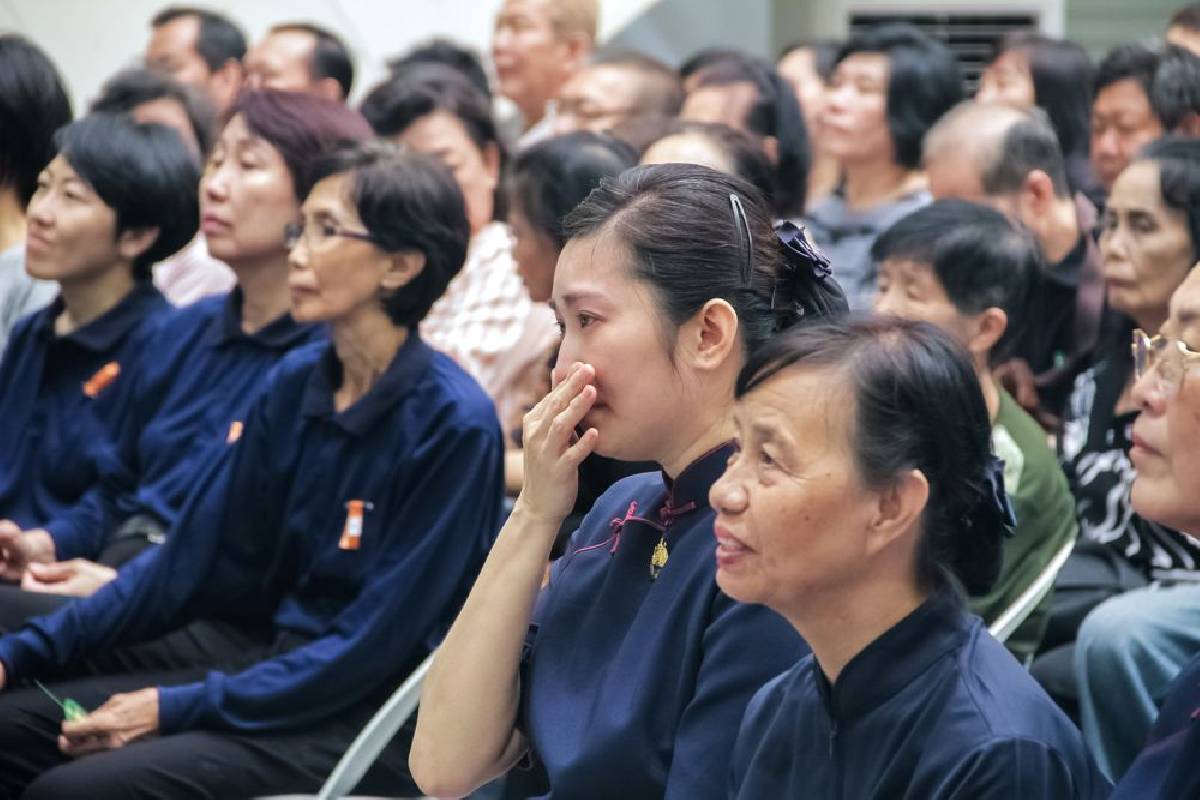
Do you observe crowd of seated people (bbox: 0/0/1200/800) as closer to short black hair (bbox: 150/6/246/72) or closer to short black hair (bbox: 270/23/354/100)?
short black hair (bbox: 270/23/354/100)

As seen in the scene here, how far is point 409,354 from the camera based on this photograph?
2951 mm

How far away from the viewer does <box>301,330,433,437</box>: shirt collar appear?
2885 mm

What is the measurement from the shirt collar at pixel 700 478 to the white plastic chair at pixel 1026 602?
29.4 inches

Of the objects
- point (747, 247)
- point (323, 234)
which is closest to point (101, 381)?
point (323, 234)

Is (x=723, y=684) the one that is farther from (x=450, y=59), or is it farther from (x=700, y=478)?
(x=450, y=59)

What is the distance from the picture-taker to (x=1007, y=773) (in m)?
1.55

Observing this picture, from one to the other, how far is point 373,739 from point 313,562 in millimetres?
434

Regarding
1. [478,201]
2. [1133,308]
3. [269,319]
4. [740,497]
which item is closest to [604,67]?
[478,201]

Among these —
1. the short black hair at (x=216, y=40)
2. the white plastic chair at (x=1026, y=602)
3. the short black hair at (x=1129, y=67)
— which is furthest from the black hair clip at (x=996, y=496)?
the short black hair at (x=216, y=40)

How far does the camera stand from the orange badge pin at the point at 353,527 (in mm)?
2832

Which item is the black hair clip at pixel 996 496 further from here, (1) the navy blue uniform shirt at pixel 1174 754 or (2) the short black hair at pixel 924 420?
(1) the navy blue uniform shirt at pixel 1174 754

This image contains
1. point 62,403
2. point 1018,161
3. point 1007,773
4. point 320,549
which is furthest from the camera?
point 1018,161

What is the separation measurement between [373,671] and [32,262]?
1.41 m

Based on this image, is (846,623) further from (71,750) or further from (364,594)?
(71,750)
